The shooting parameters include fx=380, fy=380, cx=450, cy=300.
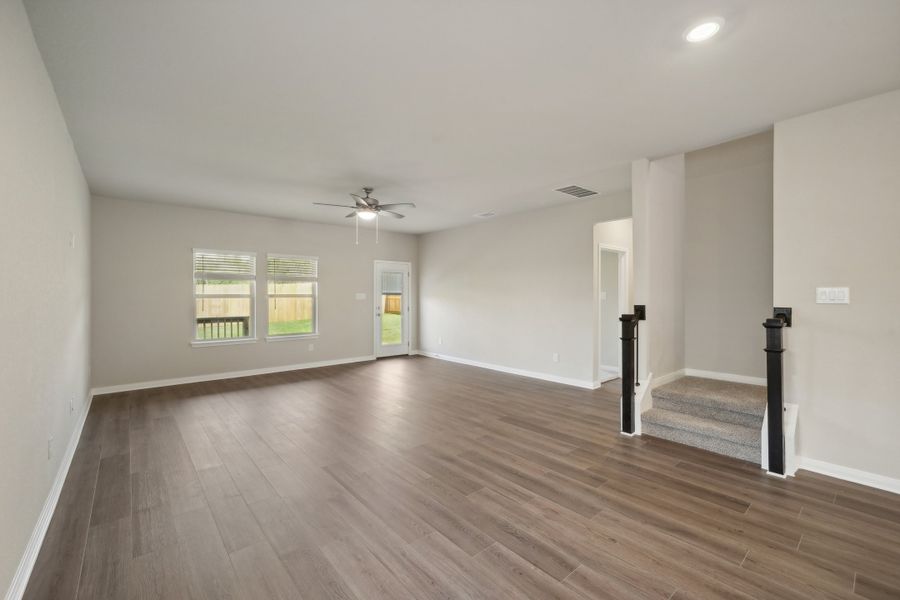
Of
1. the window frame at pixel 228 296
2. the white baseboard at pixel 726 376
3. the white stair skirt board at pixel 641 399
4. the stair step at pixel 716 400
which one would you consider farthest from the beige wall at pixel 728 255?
the window frame at pixel 228 296

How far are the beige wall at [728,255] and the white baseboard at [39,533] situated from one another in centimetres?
555

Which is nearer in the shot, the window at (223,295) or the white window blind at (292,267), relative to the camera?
the window at (223,295)

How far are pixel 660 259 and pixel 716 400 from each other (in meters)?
1.48

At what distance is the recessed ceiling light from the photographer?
193 cm

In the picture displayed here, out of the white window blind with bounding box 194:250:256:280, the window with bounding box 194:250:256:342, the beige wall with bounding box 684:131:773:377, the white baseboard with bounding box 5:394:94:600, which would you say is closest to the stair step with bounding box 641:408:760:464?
the beige wall with bounding box 684:131:773:377

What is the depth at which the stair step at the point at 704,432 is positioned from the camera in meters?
3.17

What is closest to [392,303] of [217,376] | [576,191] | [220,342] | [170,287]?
[220,342]

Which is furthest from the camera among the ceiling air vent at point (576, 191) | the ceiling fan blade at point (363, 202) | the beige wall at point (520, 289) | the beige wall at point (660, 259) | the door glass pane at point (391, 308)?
the door glass pane at point (391, 308)

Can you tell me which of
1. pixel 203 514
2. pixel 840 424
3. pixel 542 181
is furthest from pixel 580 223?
pixel 203 514

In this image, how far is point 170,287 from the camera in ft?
19.1

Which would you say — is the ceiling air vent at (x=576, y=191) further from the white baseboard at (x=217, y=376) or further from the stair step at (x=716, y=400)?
the white baseboard at (x=217, y=376)

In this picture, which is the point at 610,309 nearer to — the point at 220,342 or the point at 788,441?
the point at 788,441

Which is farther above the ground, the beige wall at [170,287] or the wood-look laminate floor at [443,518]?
the beige wall at [170,287]

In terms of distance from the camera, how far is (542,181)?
15.2 feet
